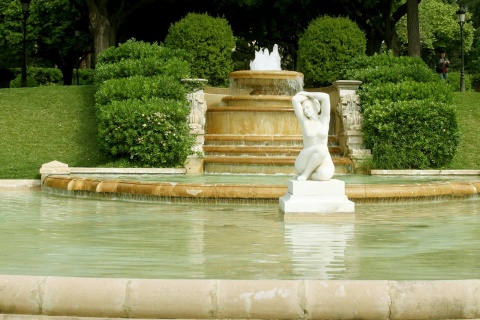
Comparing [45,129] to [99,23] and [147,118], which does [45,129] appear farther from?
[99,23]

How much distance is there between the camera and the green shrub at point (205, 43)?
29.0 meters

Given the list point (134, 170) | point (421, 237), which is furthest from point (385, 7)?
point (421, 237)

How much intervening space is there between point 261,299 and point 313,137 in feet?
20.2

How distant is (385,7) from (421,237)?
2726 cm

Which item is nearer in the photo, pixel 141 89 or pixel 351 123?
pixel 141 89

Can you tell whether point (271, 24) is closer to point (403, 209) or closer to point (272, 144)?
point (272, 144)

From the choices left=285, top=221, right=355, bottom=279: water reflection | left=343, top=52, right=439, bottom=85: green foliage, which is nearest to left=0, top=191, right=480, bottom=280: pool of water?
left=285, top=221, right=355, bottom=279: water reflection

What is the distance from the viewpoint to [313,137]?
12.0 m

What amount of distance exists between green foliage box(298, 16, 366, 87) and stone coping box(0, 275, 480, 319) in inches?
902

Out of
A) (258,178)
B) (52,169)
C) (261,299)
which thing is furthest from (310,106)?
(52,169)

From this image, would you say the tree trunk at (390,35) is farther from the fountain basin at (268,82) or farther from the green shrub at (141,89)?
the green shrub at (141,89)

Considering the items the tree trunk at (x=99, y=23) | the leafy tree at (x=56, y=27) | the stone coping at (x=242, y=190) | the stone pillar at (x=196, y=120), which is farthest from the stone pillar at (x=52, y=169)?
the leafy tree at (x=56, y=27)

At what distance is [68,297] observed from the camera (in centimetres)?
616

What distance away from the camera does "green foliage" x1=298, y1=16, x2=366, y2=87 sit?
28.9 meters
